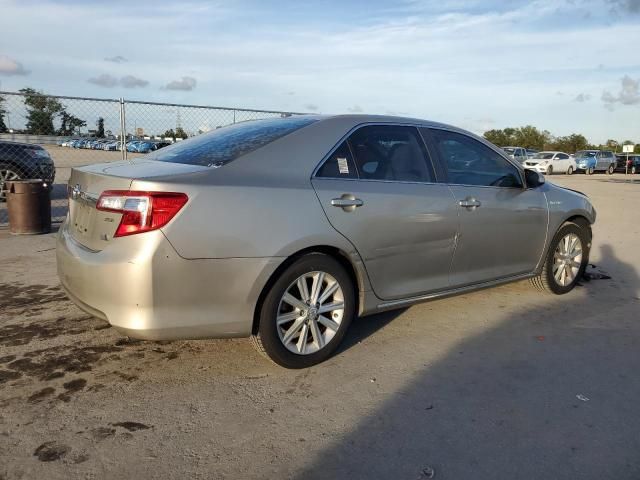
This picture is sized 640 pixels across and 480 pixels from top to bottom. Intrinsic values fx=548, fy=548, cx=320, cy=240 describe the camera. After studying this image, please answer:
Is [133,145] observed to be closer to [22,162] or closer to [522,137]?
[22,162]

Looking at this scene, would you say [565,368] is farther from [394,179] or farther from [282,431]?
[282,431]

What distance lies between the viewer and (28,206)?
26.1 ft

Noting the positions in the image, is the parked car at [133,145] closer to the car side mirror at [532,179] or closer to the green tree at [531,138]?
Answer: the car side mirror at [532,179]

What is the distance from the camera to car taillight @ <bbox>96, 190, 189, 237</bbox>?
3.06 meters

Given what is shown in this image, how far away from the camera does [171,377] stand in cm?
355

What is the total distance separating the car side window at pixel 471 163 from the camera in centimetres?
454

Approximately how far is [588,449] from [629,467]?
0.20 meters

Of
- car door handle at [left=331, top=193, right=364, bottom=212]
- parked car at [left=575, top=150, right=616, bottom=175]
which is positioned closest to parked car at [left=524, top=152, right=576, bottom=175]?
parked car at [left=575, top=150, right=616, bottom=175]

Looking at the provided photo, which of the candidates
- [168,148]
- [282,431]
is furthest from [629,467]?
[168,148]

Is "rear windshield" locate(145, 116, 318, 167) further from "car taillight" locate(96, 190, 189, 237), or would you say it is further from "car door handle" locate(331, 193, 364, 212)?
"car door handle" locate(331, 193, 364, 212)

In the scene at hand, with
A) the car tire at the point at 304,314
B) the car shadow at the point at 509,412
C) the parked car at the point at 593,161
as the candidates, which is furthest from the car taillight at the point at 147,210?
the parked car at the point at 593,161

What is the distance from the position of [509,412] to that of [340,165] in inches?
75.1

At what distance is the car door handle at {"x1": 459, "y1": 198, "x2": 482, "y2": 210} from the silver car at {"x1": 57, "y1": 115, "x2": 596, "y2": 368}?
0.01 meters

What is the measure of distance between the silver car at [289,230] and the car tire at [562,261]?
0.74 meters
